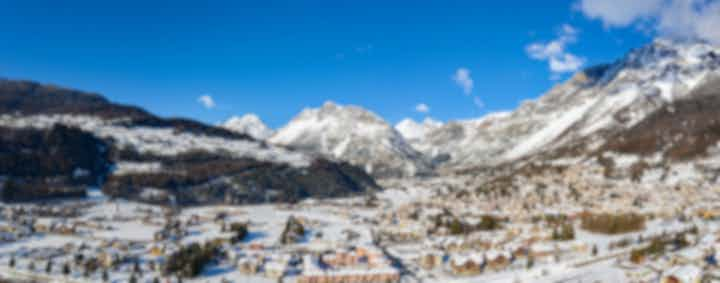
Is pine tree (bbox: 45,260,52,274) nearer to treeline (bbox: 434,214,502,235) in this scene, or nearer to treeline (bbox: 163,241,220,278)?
treeline (bbox: 163,241,220,278)

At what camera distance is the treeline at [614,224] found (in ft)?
197

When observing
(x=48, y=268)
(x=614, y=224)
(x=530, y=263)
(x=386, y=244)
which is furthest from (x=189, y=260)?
(x=614, y=224)

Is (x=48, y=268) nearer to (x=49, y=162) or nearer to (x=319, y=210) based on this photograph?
(x=319, y=210)

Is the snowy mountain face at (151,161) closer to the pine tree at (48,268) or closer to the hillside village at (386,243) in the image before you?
the hillside village at (386,243)

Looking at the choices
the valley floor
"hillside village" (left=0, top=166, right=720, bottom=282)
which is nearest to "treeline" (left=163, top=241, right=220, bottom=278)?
"hillside village" (left=0, top=166, right=720, bottom=282)

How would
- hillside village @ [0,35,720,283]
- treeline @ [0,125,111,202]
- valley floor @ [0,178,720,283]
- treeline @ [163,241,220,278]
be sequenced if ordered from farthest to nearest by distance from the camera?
treeline @ [0,125,111,202], hillside village @ [0,35,720,283], treeline @ [163,241,220,278], valley floor @ [0,178,720,283]

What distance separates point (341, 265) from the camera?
5012 cm

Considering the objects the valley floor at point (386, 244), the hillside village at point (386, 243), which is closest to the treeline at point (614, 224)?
the hillside village at point (386, 243)

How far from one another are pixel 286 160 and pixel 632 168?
9646cm

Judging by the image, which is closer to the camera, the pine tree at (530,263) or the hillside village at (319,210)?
the pine tree at (530,263)

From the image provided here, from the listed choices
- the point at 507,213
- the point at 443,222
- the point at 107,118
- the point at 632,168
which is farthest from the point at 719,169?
the point at 107,118

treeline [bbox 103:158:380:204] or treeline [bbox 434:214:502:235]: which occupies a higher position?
treeline [bbox 103:158:380:204]

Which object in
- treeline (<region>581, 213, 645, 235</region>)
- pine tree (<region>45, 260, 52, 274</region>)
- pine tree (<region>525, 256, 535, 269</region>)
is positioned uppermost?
pine tree (<region>45, 260, 52, 274</region>)

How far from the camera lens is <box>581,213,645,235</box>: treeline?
2362 inches
